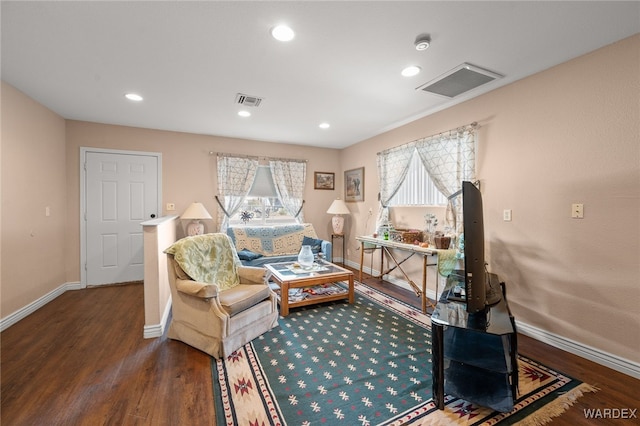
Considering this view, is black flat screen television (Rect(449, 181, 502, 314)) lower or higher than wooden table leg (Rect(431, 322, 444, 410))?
higher

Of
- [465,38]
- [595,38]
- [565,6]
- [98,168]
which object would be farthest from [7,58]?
[595,38]

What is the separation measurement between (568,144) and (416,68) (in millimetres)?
1445

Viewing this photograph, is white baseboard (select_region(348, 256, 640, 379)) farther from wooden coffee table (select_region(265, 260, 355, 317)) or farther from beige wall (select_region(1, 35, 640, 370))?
wooden coffee table (select_region(265, 260, 355, 317))

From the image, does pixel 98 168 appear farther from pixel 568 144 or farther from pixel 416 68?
pixel 568 144

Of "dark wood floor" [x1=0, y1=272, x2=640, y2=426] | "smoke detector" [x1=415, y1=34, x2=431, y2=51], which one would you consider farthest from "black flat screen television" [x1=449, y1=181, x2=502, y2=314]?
"smoke detector" [x1=415, y1=34, x2=431, y2=51]

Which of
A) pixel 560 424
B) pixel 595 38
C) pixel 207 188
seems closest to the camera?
pixel 560 424

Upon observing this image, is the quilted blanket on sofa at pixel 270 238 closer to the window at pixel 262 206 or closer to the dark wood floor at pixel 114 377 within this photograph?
the window at pixel 262 206

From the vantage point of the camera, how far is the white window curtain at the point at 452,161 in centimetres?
304

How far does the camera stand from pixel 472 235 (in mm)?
1627

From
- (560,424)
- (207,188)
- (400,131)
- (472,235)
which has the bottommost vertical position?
(560,424)

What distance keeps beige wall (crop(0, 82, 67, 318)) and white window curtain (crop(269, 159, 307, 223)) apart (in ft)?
10.0

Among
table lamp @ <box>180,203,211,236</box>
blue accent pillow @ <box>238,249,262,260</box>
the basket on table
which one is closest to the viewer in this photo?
the basket on table

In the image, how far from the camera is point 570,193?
2266 millimetres

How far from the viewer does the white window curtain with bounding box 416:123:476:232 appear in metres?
3.04
